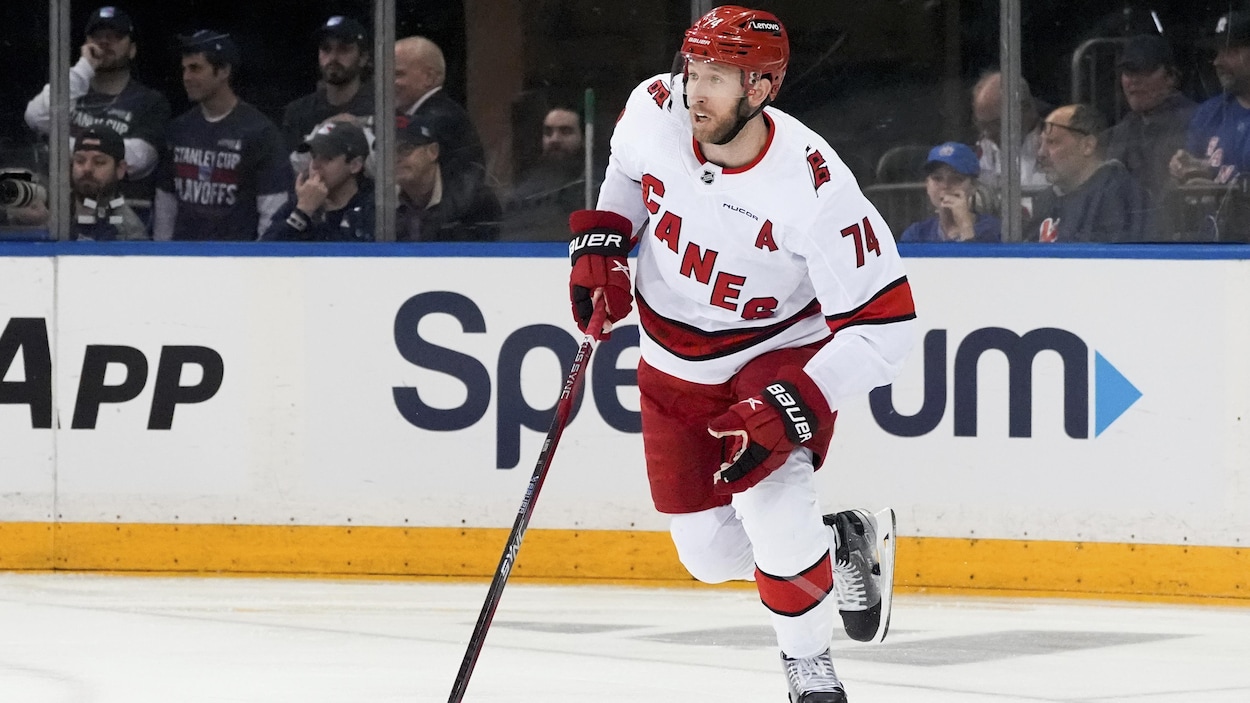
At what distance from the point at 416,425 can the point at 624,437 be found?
2.01 ft

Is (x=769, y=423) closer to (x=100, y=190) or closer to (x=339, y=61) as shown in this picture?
(x=339, y=61)

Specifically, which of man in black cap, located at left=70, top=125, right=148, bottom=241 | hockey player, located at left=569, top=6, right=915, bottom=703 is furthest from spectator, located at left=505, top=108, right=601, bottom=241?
hockey player, located at left=569, top=6, right=915, bottom=703

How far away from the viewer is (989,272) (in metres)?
5.39

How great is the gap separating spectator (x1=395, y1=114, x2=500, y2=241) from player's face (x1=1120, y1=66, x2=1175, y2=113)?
6.15ft

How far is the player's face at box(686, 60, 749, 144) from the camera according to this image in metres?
3.31

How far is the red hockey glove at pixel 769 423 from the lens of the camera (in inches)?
128

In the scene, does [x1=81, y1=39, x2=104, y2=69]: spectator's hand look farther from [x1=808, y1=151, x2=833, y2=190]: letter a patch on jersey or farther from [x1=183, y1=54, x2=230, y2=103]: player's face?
[x1=808, y1=151, x2=833, y2=190]: letter a patch on jersey

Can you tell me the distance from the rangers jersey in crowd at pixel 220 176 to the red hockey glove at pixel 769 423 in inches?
112

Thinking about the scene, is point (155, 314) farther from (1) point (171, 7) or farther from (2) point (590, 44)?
(2) point (590, 44)

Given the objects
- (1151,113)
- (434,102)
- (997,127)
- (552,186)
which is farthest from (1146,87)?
(434,102)

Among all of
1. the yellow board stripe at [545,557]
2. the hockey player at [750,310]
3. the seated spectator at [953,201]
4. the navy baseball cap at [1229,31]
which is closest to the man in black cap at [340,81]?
the yellow board stripe at [545,557]

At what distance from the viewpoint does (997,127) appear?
18.3 ft

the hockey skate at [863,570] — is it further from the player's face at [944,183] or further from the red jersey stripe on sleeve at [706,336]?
the player's face at [944,183]

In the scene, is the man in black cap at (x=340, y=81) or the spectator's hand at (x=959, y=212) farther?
the man in black cap at (x=340, y=81)
